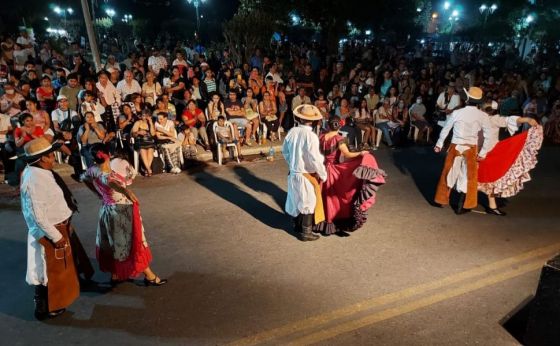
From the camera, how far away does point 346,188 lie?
5430 millimetres

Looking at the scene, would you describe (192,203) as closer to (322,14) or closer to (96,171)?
(96,171)

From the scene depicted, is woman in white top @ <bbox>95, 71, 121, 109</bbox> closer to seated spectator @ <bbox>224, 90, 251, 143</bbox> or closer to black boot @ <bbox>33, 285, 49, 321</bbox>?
seated spectator @ <bbox>224, 90, 251, 143</bbox>

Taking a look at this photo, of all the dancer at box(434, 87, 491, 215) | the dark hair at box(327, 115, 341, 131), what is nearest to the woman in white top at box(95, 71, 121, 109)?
the dark hair at box(327, 115, 341, 131)

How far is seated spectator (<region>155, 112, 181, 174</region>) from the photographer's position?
8422 millimetres

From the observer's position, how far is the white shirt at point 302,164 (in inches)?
204

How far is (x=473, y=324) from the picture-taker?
3.96m

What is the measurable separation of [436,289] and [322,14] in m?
15.8

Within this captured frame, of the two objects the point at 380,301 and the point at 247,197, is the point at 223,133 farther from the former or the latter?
the point at 380,301

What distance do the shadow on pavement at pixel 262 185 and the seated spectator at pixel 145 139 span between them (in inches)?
67.7

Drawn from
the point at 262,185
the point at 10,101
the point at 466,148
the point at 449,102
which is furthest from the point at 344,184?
the point at 10,101

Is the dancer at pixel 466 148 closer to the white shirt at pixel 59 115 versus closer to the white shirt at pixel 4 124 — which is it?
the white shirt at pixel 59 115

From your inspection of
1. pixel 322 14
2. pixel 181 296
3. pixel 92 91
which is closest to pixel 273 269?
pixel 181 296

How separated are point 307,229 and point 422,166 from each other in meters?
4.40

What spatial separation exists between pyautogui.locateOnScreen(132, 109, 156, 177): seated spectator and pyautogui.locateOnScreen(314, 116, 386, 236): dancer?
162 inches
